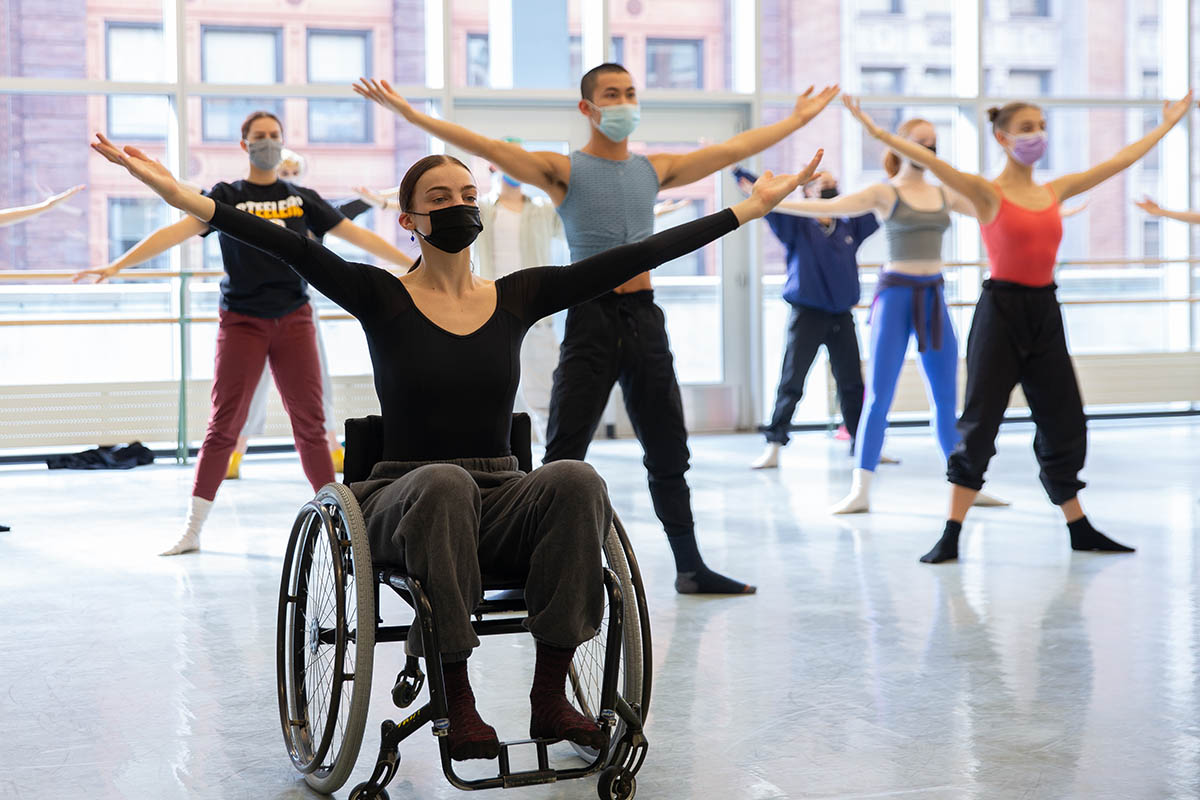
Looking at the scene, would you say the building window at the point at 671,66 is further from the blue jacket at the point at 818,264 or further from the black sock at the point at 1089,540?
the black sock at the point at 1089,540

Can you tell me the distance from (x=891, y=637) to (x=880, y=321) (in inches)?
78.8

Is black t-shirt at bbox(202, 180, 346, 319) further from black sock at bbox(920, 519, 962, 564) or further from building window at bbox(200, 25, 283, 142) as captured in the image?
building window at bbox(200, 25, 283, 142)

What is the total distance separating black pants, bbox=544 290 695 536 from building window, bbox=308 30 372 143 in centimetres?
495

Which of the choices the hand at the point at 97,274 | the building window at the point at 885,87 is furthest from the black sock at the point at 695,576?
the building window at the point at 885,87

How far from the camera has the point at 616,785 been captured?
196 cm

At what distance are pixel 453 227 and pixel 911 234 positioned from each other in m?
3.04

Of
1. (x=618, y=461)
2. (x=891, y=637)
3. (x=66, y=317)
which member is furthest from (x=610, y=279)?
(x=66, y=317)

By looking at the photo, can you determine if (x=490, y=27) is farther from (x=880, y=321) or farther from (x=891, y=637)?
(x=891, y=637)

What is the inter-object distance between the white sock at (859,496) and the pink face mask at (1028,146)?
4.67ft

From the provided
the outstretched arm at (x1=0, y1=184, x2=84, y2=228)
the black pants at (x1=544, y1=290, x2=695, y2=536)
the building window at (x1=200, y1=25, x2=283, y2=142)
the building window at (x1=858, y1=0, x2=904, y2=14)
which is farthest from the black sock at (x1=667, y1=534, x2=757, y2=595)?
the building window at (x1=858, y1=0, x2=904, y2=14)

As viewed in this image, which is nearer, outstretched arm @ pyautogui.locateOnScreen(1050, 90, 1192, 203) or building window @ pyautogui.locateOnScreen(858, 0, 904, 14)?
outstretched arm @ pyautogui.locateOnScreen(1050, 90, 1192, 203)

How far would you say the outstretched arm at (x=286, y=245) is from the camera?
2174mm

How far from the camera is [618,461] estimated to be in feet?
21.8

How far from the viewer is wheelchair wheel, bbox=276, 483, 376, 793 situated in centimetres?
186
